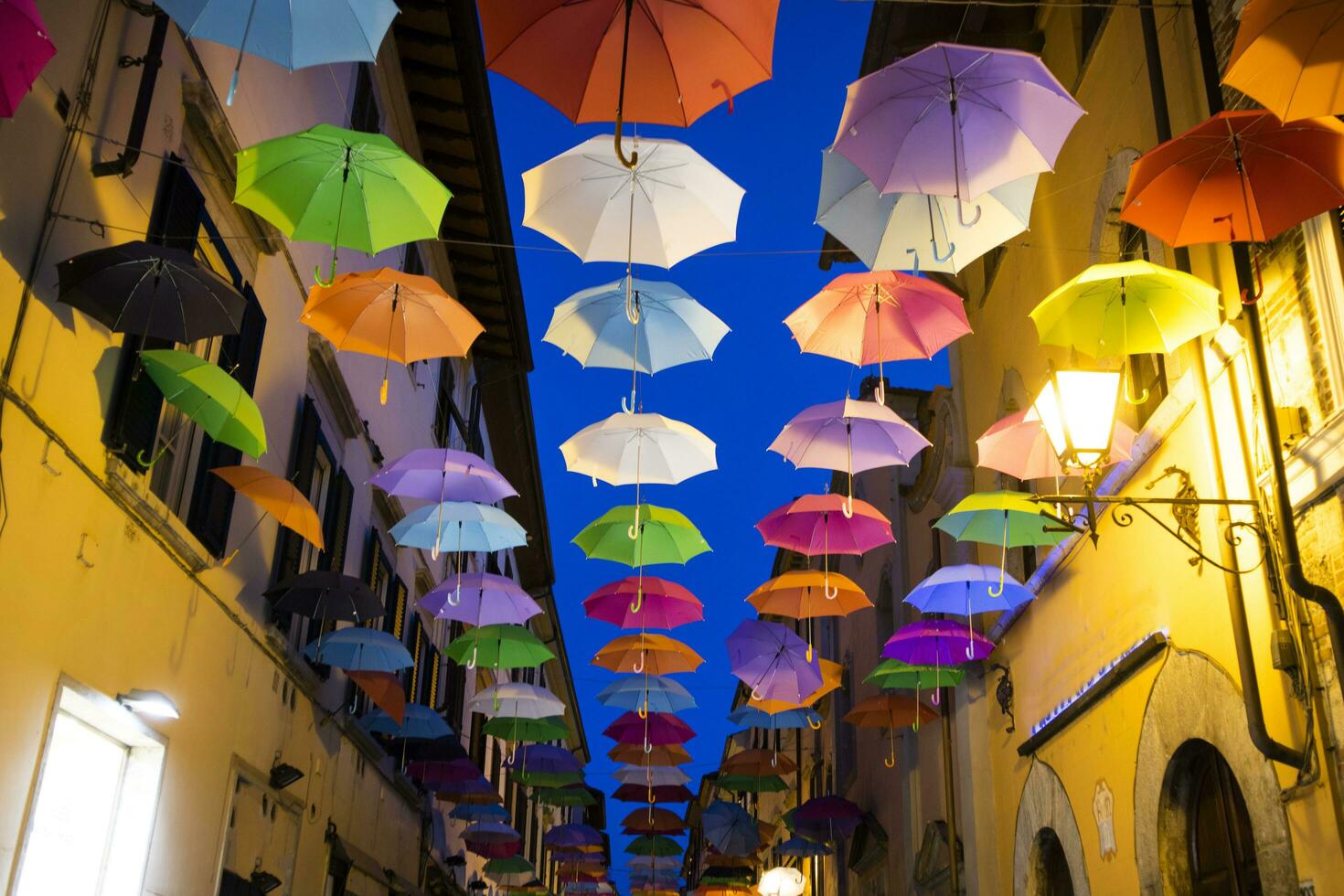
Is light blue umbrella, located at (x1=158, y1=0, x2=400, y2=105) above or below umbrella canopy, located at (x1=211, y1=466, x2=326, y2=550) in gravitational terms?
above

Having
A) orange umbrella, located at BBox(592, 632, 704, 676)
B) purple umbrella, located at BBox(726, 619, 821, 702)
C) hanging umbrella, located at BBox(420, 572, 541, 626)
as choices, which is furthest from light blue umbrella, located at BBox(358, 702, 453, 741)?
purple umbrella, located at BBox(726, 619, 821, 702)

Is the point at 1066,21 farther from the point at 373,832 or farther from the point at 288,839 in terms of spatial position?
the point at 373,832

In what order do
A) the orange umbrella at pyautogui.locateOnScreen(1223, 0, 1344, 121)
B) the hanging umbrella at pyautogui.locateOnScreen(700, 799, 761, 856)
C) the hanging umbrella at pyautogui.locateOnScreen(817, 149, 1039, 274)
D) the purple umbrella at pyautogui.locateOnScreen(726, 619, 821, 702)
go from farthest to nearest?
the hanging umbrella at pyautogui.locateOnScreen(700, 799, 761, 856) → the purple umbrella at pyautogui.locateOnScreen(726, 619, 821, 702) → the hanging umbrella at pyautogui.locateOnScreen(817, 149, 1039, 274) → the orange umbrella at pyautogui.locateOnScreen(1223, 0, 1344, 121)

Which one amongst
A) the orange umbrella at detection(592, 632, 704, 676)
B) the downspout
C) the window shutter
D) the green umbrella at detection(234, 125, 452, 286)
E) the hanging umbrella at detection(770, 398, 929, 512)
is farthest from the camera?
the orange umbrella at detection(592, 632, 704, 676)

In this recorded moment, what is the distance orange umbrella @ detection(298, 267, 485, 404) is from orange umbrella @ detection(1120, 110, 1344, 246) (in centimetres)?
529

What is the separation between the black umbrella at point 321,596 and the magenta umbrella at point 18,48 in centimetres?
662

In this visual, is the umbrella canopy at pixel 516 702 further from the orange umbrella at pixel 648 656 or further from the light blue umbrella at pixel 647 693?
the orange umbrella at pixel 648 656

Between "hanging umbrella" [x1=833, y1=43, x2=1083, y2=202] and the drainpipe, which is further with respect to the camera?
the drainpipe

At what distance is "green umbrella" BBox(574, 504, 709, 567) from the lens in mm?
13219

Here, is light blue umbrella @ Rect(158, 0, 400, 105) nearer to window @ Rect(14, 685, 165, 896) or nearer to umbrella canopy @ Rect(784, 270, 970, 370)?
umbrella canopy @ Rect(784, 270, 970, 370)

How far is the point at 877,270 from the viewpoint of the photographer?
9.25 m

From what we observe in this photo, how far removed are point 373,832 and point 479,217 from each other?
984 cm

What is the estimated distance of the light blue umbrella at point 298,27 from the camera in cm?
718

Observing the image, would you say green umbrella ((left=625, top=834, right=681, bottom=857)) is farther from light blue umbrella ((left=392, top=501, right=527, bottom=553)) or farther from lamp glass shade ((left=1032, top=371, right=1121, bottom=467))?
lamp glass shade ((left=1032, top=371, right=1121, bottom=467))
